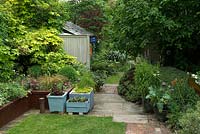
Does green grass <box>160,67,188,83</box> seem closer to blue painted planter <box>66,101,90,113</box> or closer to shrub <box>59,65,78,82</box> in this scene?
blue painted planter <box>66,101,90,113</box>

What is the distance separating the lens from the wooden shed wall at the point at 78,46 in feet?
40.7

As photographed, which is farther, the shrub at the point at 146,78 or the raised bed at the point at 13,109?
the shrub at the point at 146,78

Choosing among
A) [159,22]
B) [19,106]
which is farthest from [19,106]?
[159,22]

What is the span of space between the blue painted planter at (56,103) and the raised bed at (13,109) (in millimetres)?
671

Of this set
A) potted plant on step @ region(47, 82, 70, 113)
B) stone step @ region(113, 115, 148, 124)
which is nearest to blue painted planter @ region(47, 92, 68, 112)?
potted plant on step @ region(47, 82, 70, 113)

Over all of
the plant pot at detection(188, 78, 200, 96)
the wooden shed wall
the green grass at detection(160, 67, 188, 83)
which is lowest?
the plant pot at detection(188, 78, 200, 96)

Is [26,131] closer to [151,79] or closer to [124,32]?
[151,79]

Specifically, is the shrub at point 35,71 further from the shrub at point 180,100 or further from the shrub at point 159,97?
the shrub at point 180,100

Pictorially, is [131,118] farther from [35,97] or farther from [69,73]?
[69,73]

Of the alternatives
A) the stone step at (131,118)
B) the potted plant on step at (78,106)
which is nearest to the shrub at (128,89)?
the stone step at (131,118)

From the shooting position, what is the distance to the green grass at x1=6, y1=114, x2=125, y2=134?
6.47 metres

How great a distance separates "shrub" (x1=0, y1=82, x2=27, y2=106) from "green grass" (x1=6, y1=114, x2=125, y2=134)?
0.61 metres

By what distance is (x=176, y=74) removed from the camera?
8320mm

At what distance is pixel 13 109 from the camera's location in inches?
292
